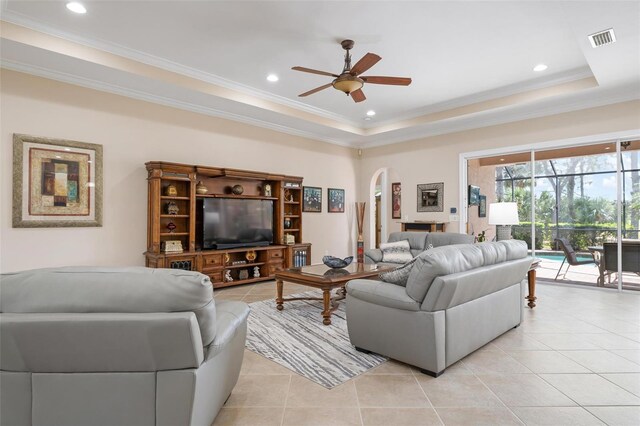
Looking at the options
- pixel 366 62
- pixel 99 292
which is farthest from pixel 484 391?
pixel 366 62

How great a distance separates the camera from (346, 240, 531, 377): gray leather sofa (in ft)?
7.97

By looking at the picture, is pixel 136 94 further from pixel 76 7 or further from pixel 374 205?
pixel 374 205

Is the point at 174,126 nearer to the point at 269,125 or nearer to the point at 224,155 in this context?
the point at 224,155

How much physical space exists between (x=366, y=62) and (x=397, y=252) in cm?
332

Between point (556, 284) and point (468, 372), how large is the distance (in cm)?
428

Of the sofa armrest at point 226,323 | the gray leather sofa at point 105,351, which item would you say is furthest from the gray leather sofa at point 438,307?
the gray leather sofa at point 105,351

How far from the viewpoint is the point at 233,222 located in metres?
5.75

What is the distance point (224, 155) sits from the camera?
5961 mm

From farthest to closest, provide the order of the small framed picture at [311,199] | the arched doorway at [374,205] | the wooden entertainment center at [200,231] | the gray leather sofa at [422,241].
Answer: the arched doorway at [374,205] < the small framed picture at [311,199] < the gray leather sofa at [422,241] < the wooden entertainment center at [200,231]

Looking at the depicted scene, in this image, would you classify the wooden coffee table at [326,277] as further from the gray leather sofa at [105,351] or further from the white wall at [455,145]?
the white wall at [455,145]

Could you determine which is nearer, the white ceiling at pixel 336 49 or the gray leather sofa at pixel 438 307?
the gray leather sofa at pixel 438 307

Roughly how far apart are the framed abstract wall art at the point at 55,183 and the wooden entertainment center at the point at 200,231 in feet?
2.31

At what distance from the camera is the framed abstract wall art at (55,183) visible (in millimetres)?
4020

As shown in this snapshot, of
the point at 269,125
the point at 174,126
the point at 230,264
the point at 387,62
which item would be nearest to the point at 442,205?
the point at 387,62
